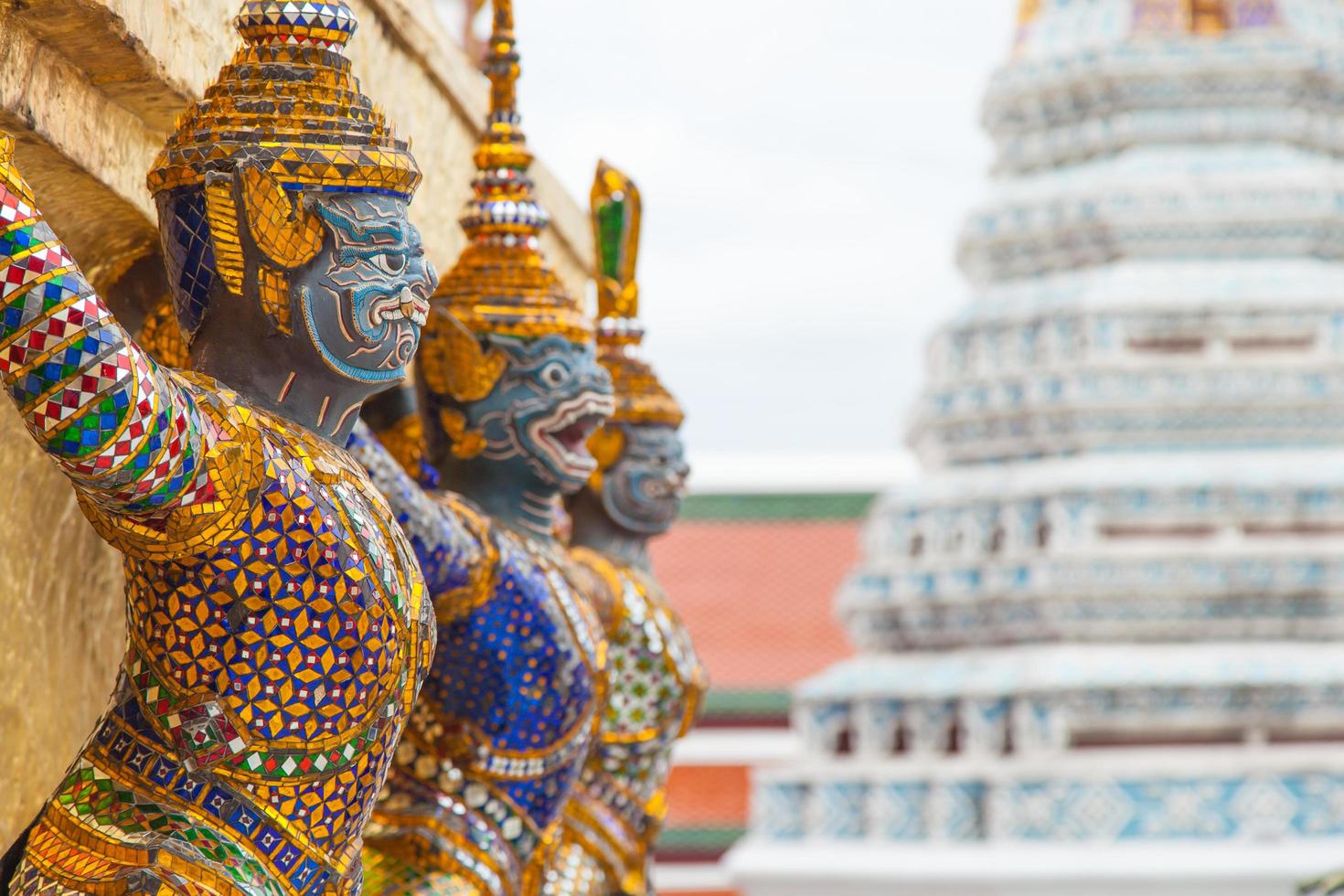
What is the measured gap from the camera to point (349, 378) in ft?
7.53

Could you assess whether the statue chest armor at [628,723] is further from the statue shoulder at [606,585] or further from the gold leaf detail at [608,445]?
the gold leaf detail at [608,445]

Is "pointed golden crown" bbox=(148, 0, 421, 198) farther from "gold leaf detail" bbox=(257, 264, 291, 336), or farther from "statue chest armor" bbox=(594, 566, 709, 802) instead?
"statue chest armor" bbox=(594, 566, 709, 802)

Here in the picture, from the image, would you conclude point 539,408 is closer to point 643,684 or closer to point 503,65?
point 503,65

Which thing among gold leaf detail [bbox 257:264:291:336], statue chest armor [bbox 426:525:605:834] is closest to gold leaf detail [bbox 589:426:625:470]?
statue chest armor [bbox 426:525:605:834]

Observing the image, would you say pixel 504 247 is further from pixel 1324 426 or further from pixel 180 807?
pixel 1324 426

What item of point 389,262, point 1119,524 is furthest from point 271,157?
point 1119,524

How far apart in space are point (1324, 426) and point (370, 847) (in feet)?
22.9

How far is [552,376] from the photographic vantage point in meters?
3.12

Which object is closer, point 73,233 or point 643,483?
point 73,233

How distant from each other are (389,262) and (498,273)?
37.5 inches

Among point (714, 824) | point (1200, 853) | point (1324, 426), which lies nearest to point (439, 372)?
point (1200, 853)

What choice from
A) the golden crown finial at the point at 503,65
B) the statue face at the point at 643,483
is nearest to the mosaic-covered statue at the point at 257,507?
the golden crown finial at the point at 503,65

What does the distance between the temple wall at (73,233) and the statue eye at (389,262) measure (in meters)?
0.41

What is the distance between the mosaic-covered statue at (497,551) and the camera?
290 centimetres
